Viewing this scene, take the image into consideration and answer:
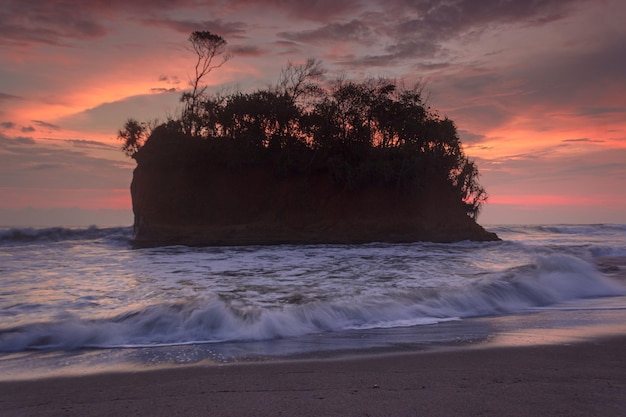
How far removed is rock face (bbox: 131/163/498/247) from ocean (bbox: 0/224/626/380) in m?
10.2

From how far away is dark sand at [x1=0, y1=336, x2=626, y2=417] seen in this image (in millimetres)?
3055

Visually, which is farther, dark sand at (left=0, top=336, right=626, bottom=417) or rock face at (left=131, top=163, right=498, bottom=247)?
rock face at (left=131, top=163, right=498, bottom=247)

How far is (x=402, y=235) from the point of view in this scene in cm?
2220

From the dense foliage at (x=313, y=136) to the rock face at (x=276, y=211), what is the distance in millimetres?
635

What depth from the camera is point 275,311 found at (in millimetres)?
6266

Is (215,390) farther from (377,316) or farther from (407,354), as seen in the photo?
(377,316)

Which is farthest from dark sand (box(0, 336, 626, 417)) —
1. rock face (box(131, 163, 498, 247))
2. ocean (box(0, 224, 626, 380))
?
rock face (box(131, 163, 498, 247))

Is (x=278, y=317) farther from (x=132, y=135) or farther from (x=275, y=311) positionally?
(x=132, y=135)

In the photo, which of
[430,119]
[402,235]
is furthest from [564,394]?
[430,119]

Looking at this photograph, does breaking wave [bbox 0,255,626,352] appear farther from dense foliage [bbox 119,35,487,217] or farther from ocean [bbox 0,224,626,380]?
dense foliage [bbox 119,35,487,217]

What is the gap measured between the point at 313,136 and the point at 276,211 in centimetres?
446

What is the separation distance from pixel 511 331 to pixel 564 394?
7.92ft

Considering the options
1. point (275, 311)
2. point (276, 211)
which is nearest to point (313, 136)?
point (276, 211)

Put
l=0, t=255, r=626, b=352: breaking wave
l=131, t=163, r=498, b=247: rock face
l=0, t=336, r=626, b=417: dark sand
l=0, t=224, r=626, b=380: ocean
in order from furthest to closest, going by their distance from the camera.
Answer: l=131, t=163, r=498, b=247: rock face, l=0, t=255, r=626, b=352: breaking wave, l=0, t=224, r=626, b=380: ocean, l=0, t=336, r=626, b=417: dark sand
